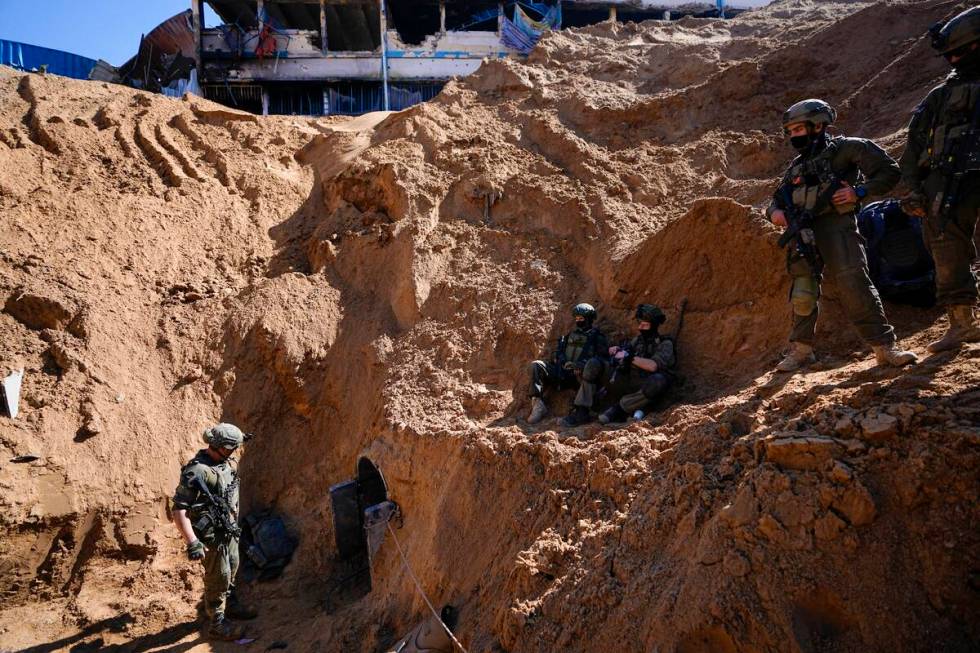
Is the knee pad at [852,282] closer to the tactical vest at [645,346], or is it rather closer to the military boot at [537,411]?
→ the tactical vest at [645,346]

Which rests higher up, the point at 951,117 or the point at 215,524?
the point at 951,117

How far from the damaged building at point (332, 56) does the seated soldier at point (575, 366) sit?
14.4 metres

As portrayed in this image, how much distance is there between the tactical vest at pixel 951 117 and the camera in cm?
390

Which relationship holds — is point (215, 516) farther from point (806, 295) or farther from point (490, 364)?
point (806, 295)

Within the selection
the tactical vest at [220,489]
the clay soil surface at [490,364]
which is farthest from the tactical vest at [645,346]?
the tactical vest at [220,489]

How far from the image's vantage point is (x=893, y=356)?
3896 mm

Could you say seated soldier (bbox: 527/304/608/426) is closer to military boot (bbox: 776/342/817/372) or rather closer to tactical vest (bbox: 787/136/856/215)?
military boot (bbox: 776/342/817/372)

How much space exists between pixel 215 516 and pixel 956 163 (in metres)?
6.73

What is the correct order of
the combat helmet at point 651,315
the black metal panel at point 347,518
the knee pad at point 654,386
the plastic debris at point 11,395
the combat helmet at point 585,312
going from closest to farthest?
the knee pad at point 654,386
the combat helmet at point 651,315
the combat helmet at point 585,312
the black metal panel at point 347,518
the plastic debris at point 11,395

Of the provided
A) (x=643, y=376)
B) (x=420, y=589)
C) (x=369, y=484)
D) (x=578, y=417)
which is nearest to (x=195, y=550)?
(x=369, y=484)

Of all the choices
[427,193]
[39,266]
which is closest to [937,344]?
[427,193]

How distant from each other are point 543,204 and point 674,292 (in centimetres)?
266

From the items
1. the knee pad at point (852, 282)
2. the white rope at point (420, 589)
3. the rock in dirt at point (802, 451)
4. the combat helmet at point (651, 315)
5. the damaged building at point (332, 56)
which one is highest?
the damaged building at point (332, 56)

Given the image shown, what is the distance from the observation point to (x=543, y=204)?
27.7 feet
